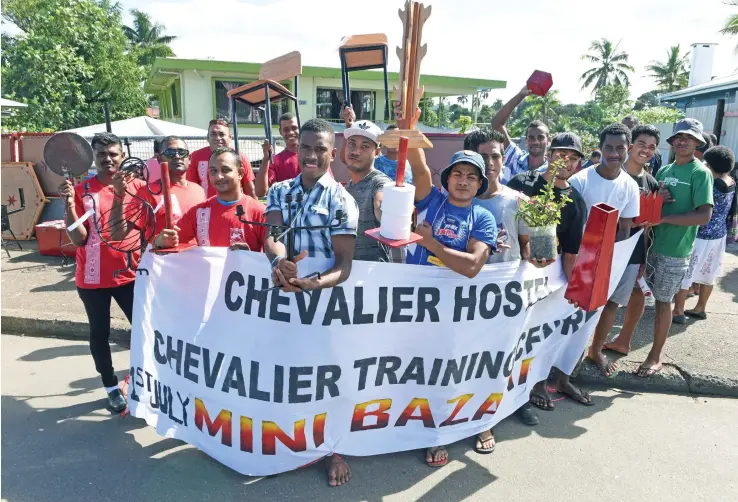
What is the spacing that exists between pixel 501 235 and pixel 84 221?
2.88m

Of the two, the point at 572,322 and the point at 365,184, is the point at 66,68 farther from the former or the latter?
the point at 572,322

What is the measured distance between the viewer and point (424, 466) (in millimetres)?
3260

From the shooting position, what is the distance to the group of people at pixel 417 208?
116 inches

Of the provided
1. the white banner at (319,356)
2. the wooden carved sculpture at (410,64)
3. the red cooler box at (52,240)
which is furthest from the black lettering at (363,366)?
the red cooler box at (52,240)

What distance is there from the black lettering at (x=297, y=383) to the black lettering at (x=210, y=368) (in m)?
0.46

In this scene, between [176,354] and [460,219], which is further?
[176,354]

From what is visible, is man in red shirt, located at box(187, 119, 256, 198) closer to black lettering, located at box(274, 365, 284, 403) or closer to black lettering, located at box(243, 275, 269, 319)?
black lettering, located at box(243, 275, 269, 319)

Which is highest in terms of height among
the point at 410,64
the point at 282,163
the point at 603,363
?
the point at 410,64

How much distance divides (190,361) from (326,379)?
2.88 feet

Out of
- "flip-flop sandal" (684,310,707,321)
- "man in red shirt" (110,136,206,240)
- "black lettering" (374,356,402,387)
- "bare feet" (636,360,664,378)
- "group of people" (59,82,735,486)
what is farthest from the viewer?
"flip-flop sandal" (684,310,707,321)

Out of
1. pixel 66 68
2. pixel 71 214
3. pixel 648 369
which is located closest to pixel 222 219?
pixel 71 214

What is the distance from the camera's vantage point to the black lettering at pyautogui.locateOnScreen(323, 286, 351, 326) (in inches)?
118

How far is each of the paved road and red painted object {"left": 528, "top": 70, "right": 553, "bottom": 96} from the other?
2.60m

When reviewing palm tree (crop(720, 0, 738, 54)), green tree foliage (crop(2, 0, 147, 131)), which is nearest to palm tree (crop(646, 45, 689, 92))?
→ palm tree (crop(720, 0, 738, 54))
